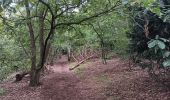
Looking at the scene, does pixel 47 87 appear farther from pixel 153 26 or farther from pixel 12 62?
pixel 153 26

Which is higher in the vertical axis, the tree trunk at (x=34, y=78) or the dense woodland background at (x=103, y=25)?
the dense woodland background at (x=103, y=25)

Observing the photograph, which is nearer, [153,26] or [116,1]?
[153,26]

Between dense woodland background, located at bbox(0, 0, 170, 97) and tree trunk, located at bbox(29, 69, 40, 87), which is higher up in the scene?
dense woodland background, located at bbox(0, 0, 170, 97)

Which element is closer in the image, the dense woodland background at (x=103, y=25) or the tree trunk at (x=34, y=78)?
the dense woodland background at (x=103, y=25)

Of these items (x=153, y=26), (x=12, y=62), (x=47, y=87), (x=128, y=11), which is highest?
(x=128, y=11)

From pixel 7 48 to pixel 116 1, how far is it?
1102cm

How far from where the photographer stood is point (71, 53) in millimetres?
43906

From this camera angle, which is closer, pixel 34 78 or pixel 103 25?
pixel 34 78

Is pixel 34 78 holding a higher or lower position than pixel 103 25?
lower

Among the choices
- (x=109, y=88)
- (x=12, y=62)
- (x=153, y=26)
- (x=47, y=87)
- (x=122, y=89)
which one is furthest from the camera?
(x=12, y=62)

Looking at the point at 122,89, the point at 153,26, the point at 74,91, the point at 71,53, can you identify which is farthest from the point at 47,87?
the point at 71,53

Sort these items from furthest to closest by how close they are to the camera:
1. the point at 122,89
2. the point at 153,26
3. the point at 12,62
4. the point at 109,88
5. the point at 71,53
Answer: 1. the point at 71,53
2. the point at 12,62
3. the point at 109,88
4. the point at 122,89
5. the point at 153,26

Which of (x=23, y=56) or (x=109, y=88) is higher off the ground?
(x=23, y=56)

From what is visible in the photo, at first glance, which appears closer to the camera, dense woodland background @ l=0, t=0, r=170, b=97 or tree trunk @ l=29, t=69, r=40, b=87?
dense woodland background @ l=0, t=0, r=170, b=97
